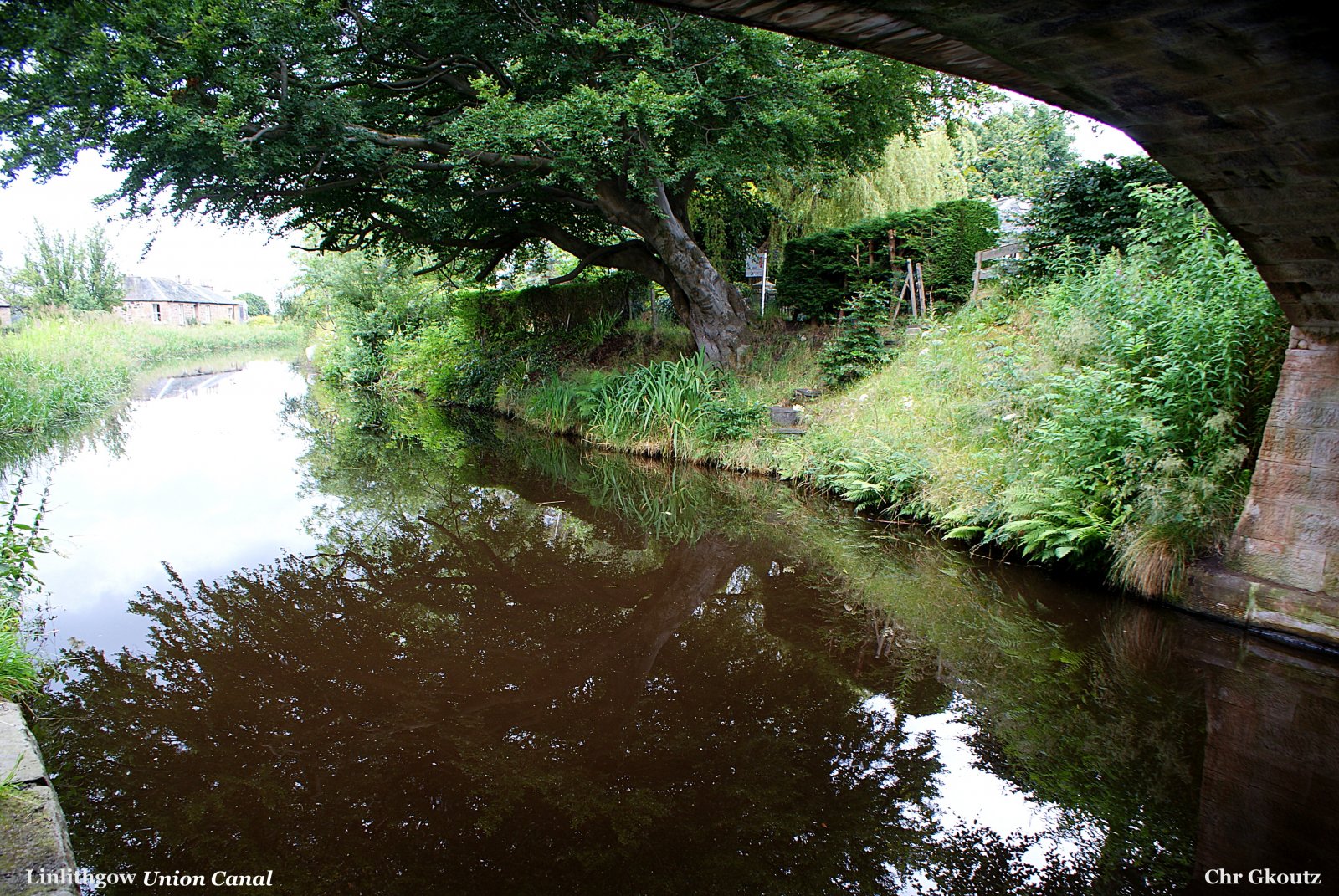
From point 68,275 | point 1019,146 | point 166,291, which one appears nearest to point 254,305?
point 166,291

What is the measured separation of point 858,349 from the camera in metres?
11.5

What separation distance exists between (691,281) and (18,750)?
36.7ft

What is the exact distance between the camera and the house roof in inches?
1911

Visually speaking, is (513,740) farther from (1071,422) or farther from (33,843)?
(1071,422)

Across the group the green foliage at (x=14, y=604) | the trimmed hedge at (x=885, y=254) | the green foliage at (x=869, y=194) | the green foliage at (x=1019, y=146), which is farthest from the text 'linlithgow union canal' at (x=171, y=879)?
the green foliage at (x=1019, y=146)

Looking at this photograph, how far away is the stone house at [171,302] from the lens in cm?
4850

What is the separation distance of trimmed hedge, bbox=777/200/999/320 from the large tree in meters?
1.59

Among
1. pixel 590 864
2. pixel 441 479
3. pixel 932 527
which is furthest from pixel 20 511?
pixel 932 527

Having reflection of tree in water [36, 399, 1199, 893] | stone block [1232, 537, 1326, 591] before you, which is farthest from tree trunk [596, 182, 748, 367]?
stone block [1232, 537, 1326, 591]

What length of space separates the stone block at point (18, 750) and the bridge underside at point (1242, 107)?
3483 millimetres

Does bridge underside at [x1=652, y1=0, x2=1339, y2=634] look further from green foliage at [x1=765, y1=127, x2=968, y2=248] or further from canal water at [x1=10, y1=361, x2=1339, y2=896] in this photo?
green foliage at [x1=765, y1=127, x2=968, y2=248]

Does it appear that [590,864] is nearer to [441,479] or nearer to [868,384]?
[441,479]

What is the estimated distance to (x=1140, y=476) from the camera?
17.5 ft

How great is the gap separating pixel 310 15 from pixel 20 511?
254 inches
